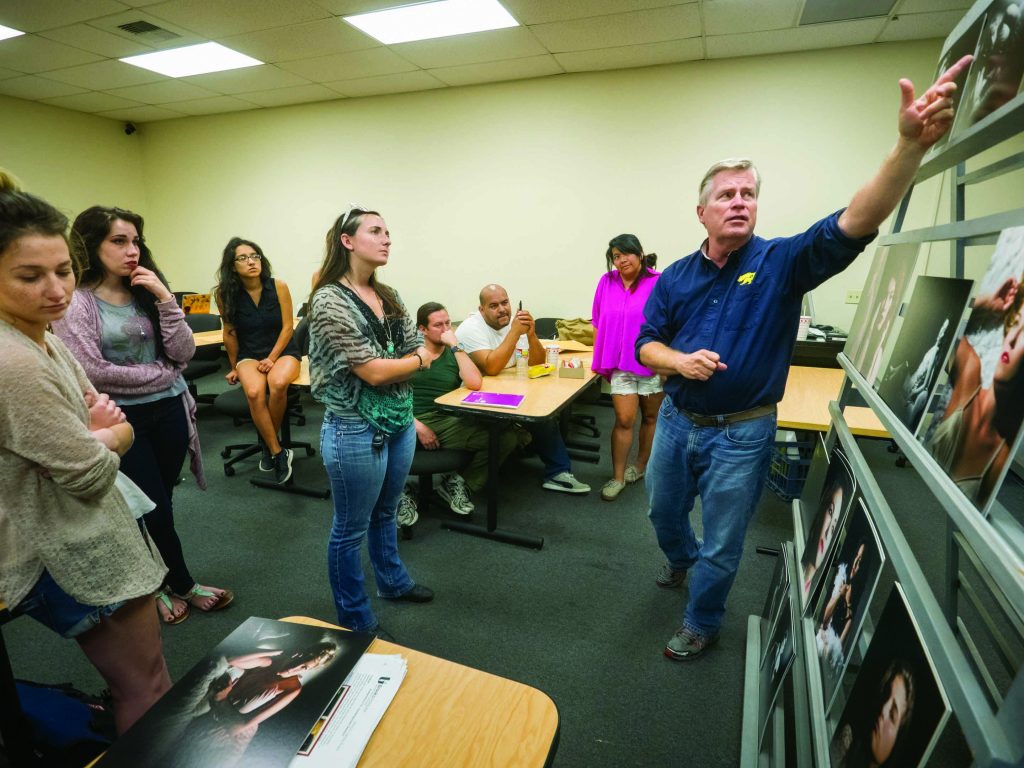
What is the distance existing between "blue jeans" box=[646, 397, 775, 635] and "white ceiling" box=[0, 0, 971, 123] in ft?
9.40

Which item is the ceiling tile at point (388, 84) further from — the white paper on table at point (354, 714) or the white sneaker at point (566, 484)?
the white paper on table at point (354, 714)

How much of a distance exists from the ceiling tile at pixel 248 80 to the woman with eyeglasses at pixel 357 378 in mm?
3819

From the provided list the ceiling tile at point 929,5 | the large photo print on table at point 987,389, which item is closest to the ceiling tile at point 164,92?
the ceiling tile at point 929,5

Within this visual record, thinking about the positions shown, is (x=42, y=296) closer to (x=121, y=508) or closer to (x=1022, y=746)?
(x=121, y=508)

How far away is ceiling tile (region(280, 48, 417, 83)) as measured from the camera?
403 centimetres

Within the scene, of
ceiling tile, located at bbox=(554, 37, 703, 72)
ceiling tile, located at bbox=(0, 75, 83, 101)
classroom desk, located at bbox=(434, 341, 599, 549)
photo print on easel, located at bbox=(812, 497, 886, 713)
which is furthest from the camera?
ceiling tile, located at bbox=(0, 75, 83, 101)

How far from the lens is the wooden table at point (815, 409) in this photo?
211cm

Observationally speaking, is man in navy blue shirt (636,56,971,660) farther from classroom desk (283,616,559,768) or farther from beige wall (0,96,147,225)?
beige wall (0,96,147,225)

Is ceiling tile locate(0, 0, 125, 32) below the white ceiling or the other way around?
below

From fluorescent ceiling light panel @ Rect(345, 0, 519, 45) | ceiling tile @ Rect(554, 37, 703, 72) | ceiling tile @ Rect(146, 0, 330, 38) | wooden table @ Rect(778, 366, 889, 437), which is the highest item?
ceiling tile @ Rect(554, 37, 703, 72)

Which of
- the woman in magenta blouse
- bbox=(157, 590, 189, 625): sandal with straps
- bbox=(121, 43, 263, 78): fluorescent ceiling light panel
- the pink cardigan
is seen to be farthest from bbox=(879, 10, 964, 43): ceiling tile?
bbox=(157, 590, 189, 625): sandal with straps

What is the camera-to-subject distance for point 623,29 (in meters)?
3.50

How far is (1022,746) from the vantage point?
1.53 ft

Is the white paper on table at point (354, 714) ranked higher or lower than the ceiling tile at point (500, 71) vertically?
lower
